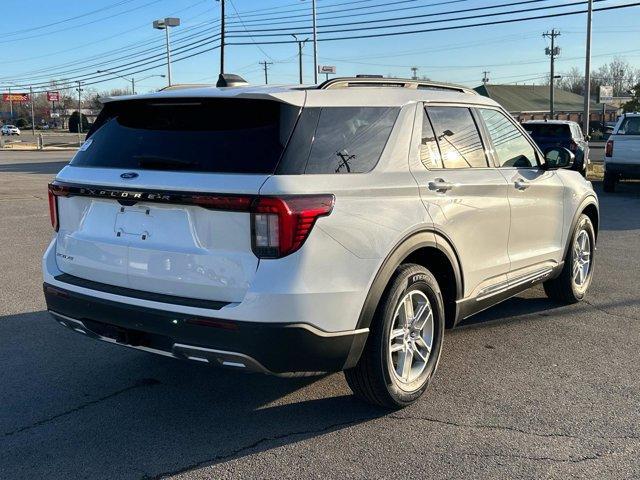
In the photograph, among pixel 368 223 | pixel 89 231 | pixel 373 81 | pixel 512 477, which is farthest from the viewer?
pixel 373 81

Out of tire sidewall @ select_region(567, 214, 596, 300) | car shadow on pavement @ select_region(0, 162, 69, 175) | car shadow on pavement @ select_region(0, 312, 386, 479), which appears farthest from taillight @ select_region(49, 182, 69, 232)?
car shadow on pavement @ select_region(0, 162, 69, 175)

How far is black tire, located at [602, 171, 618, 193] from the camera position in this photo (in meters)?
16.2

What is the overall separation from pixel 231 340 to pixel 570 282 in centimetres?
396

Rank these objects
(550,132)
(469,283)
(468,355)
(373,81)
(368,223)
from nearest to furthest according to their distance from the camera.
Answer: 1. (368,223)
2. (373,81)
3. (469,283)
4. (468,355)
5. (550,132)

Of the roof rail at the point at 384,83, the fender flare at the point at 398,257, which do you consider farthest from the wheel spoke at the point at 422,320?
the roof rail at the point at 384,83

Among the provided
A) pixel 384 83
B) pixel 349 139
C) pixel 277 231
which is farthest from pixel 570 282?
pixel 277 231

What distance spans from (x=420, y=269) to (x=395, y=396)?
2.48 feet

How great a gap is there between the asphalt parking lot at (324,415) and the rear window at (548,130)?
13.8 m

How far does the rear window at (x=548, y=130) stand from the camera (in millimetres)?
18141

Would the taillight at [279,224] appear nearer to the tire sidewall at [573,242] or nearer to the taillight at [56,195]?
the taillight at [56,195]

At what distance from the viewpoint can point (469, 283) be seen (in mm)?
4289

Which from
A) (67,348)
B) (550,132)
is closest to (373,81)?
(67,348)

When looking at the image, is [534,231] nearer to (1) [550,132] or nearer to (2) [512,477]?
(2) [512,477]

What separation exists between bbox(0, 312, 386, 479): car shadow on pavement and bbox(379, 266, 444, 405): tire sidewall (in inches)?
8.7
